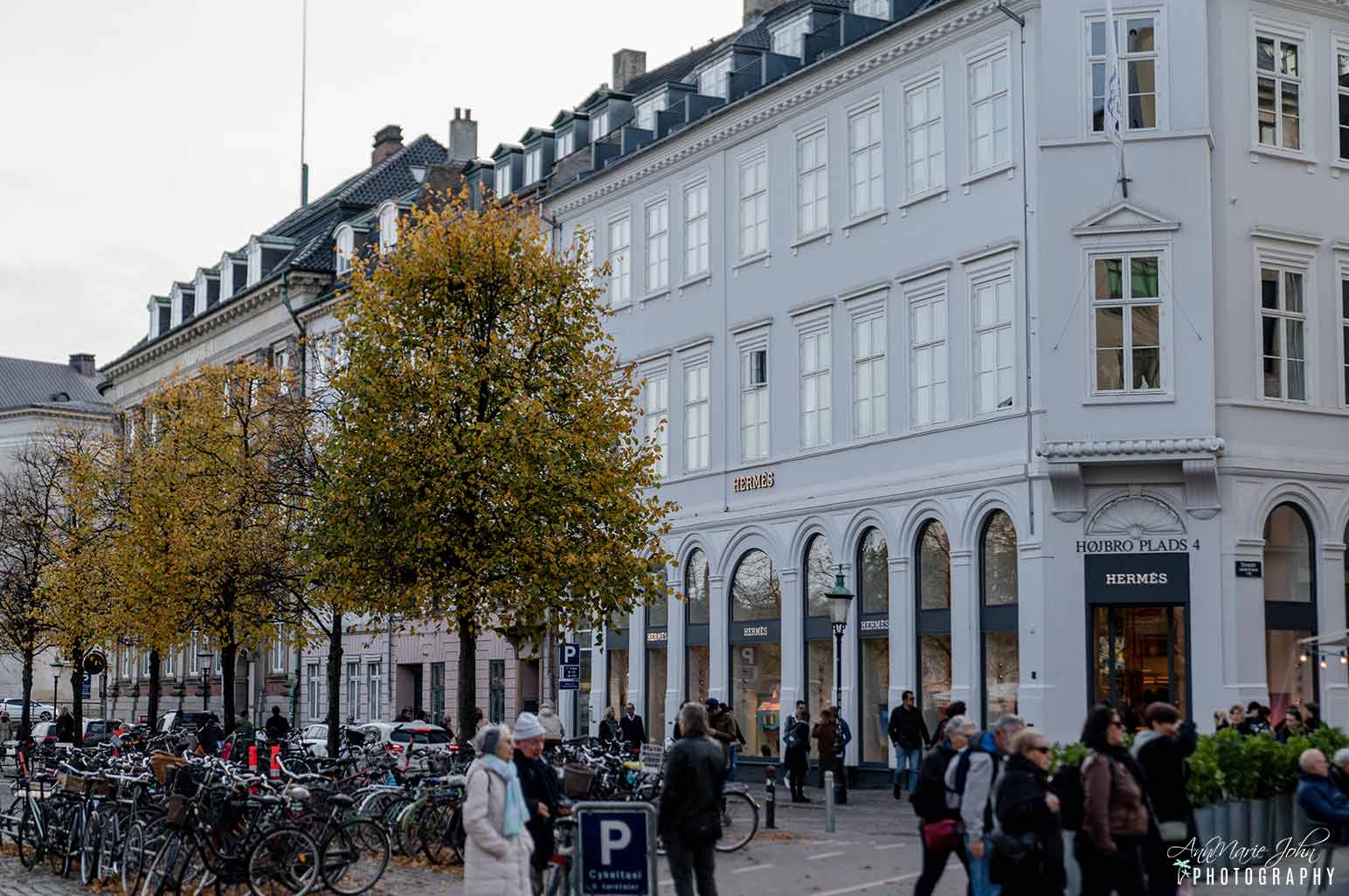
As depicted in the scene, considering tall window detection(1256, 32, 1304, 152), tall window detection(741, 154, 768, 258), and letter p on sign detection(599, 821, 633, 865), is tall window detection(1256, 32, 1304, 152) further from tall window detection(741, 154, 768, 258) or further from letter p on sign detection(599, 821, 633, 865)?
letter p on sign detection(599, 821, 633, 865)

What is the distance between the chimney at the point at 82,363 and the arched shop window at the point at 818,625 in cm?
9535

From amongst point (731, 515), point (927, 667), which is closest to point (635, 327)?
point (731, 515)

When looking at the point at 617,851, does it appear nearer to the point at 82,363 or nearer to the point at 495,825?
the point at 495,825

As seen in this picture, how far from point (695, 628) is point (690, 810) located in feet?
93.2

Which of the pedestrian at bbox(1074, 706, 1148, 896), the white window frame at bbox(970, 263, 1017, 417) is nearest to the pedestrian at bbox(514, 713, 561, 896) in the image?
the pedestrian at bbox(1074, 706, 1148, 896)

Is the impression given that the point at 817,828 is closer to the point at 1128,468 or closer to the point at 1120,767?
the point at 1128,468

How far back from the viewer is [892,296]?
124 ft

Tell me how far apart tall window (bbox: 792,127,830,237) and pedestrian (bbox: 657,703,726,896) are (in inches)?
995

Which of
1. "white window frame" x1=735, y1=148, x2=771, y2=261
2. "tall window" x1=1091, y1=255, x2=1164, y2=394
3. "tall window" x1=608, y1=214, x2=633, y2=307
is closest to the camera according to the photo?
"tall window" x1=1091, y1=255, x2=1164, y2=394

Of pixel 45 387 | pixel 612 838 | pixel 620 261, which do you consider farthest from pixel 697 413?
pixel 45 387

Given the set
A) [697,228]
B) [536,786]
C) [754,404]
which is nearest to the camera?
[536,786]

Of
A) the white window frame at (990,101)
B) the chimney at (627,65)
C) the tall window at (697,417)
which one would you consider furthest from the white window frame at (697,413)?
the chimney at (627,65)

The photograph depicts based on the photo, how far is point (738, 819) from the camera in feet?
80.7

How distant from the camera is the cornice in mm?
36531
